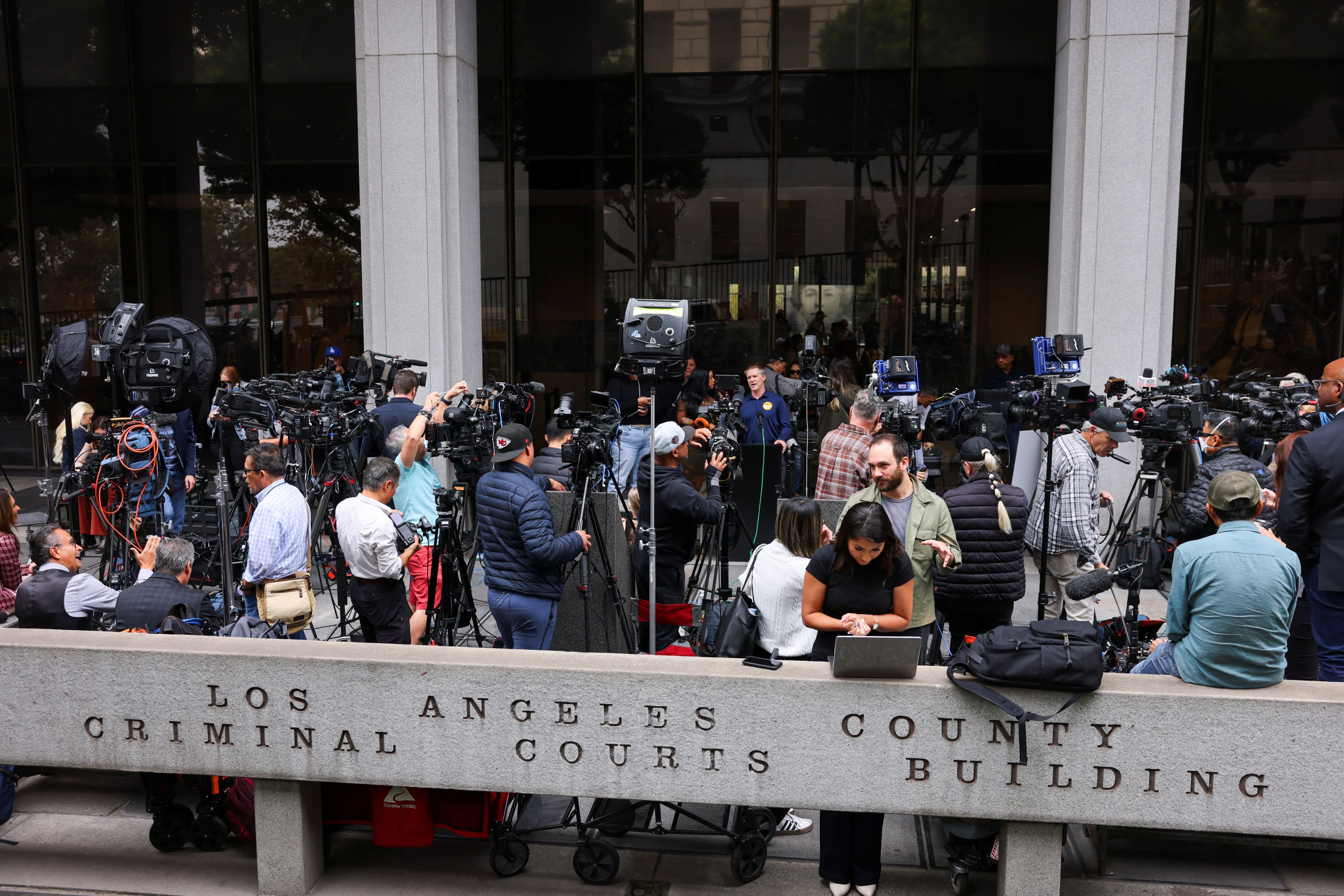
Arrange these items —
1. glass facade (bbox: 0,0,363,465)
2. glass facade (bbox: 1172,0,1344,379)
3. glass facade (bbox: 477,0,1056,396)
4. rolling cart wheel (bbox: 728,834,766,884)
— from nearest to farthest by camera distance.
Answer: rolling cart wheel (bbox: 728,834,766,884)
glass facade (bbox: 1172,0,1344,379)
glass facade (bbox: 477,0,1056,396)
glass facade (bbox: 0,0,363,465)

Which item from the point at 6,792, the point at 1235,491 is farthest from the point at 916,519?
the point at 6,792

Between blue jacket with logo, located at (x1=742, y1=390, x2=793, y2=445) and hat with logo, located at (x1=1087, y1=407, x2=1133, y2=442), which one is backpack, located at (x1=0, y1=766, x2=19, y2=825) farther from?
hat with logo, located at (x1=1087, y1=407, x2=1133, y2=442)

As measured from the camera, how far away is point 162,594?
5.32 metres

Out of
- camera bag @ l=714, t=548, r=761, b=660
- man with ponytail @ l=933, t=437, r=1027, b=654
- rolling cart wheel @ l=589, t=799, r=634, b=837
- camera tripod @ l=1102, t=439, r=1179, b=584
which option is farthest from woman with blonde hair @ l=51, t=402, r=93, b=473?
camera tripod @ l=1102, t=439, r=1179, b=584

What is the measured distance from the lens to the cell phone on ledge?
4445 mm

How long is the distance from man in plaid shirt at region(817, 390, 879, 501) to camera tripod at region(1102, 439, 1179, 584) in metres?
1.99

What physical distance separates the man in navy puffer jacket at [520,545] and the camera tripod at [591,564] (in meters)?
0.28

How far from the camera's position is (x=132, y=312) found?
7363 millimetres

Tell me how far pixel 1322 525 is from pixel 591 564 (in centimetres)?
412

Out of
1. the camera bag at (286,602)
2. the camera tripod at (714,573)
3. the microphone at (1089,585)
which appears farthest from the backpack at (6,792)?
the microphone at (1089,585)

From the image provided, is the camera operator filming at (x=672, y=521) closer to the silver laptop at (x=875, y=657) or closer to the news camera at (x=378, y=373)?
the silver laptop at (x=875, y=657)

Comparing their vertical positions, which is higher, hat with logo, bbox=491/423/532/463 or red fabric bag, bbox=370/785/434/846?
hat with logo, bbox=491/423/532/463

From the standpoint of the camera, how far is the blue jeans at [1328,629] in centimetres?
544

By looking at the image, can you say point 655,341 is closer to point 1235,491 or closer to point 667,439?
point 667,439
